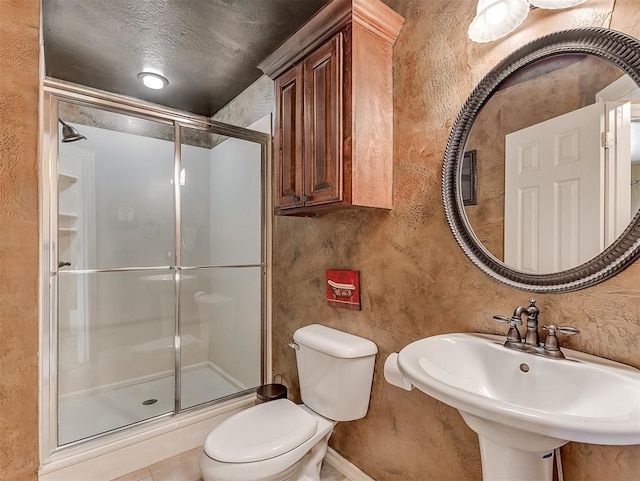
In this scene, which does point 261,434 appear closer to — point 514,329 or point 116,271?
point 514,329

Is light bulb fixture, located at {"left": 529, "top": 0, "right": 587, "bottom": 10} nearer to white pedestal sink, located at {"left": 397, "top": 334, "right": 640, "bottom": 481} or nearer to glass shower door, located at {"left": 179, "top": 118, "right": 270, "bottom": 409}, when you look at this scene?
white pedestal sink, located at {"left": 397, "top": 334, "right": 640, "bottom": 481}

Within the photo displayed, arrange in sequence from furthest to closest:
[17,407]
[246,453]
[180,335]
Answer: [180,335] → [246,453] → [17,407]

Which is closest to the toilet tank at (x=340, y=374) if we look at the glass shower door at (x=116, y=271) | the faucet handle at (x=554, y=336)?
the faucet handle at (x=554, y=336)

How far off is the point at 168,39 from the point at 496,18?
1.78 m

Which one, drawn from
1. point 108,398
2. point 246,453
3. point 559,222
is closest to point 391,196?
point 559,222

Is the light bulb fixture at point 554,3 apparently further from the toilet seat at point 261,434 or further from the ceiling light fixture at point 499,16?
the toilet seat at point 261,434

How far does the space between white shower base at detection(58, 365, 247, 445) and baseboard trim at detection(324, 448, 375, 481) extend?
2.74 ft

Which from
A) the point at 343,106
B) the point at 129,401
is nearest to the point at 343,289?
the point at 343,106

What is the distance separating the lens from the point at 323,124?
56.6 inches

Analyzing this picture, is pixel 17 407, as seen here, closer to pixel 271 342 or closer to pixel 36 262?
pixel 36 262

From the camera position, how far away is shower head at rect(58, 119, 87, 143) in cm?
180

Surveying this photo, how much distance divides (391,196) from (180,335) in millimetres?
1683

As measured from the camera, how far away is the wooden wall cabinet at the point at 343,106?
1.34 meters

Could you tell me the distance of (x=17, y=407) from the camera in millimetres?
436
